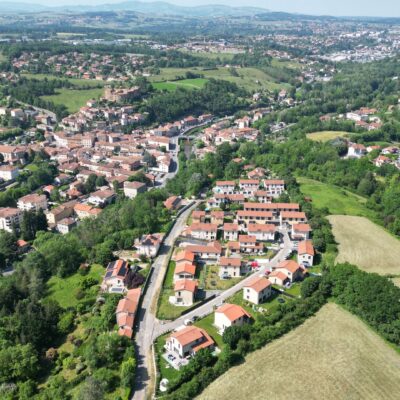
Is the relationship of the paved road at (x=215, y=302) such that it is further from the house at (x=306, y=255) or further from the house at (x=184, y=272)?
the house at (x=184, y=272)

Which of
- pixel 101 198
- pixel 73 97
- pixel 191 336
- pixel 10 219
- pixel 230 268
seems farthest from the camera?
pixel 73 97

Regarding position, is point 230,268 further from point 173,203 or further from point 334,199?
point 334,199

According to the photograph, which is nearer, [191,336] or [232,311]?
[191,336]

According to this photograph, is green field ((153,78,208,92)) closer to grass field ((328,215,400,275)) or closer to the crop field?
the crop field

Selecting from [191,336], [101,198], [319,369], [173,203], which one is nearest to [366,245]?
[319,369]

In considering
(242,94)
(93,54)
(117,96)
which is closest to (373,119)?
(242,94)

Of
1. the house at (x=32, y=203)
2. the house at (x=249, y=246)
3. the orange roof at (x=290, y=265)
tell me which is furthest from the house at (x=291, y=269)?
the house at (x=32, y=203)

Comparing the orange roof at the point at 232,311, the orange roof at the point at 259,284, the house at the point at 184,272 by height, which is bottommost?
the house at the point at 184,272

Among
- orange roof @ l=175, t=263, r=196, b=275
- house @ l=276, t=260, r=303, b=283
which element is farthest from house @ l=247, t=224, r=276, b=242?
orange roof @ l=175, t=263, r=196, b=275
